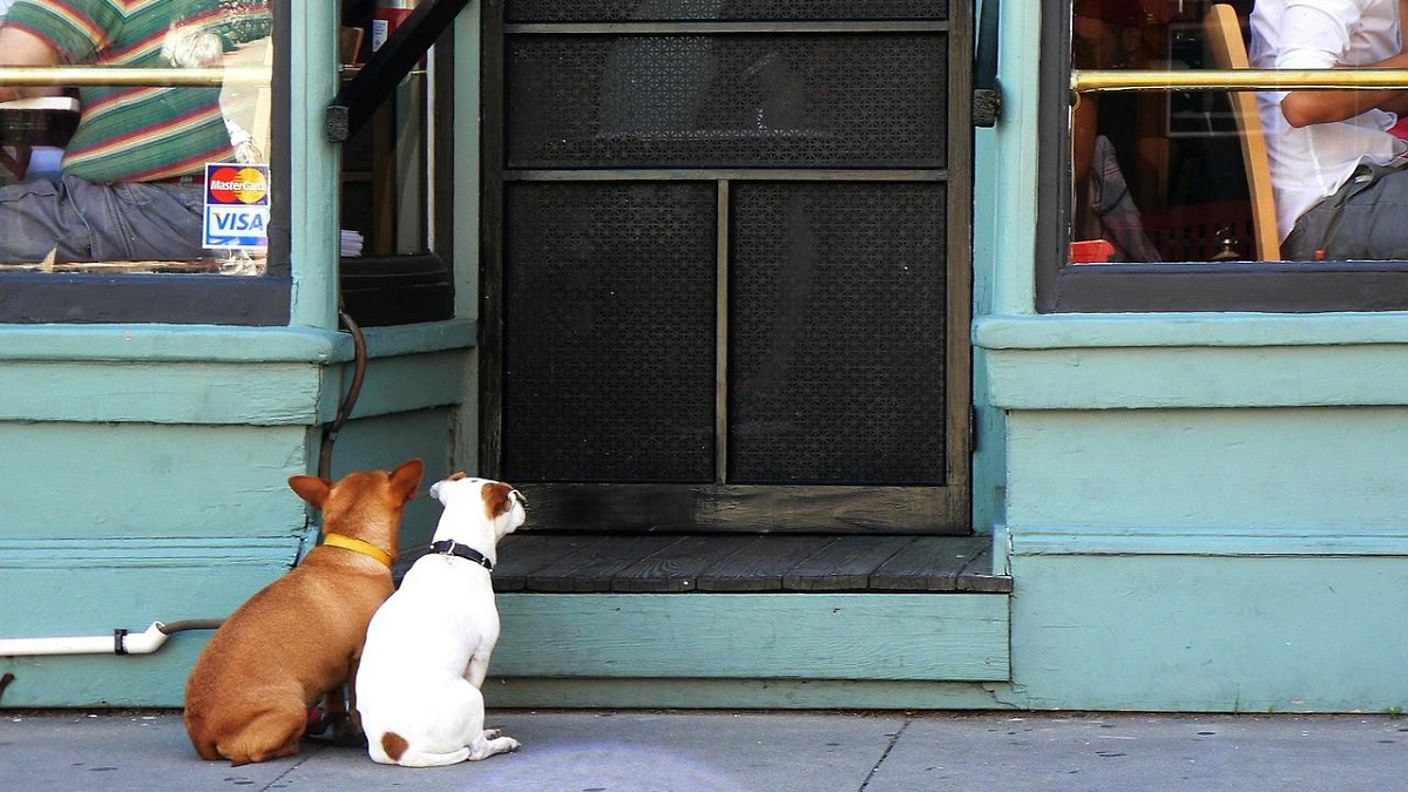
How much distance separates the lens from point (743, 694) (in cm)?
531

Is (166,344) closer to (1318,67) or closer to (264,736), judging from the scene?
(264,736)

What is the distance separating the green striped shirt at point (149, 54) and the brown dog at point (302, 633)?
4.13ft

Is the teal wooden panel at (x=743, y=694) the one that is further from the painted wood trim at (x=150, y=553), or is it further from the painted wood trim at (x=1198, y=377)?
the painted wood trim at (x=1198, y=377)

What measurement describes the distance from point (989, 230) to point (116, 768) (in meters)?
3.09

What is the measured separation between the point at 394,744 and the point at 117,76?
7.38ft

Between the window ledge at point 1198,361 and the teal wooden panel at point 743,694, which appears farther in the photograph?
the teal wooden panel at point 743,694

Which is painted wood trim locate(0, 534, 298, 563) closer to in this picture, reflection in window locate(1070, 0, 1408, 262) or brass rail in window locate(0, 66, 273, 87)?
brass rail in window locate(0, 66, 273, 87)

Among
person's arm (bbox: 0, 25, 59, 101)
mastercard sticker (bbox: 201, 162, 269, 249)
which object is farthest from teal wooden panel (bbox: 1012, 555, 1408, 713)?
person's arm (bbox: 0, 25, 59, 101)

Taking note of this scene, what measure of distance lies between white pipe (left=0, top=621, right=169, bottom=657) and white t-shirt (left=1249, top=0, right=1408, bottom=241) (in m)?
3.45

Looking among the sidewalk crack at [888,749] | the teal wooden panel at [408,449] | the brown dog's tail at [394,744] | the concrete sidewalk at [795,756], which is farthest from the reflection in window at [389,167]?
the sidewalk crack at [888,749]

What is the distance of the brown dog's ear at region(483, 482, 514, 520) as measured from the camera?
469 cm

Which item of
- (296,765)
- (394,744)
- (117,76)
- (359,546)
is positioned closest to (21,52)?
(117,76)

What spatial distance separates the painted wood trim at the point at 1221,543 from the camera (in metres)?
5.09

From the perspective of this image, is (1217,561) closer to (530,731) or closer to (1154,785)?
(1154,785)
